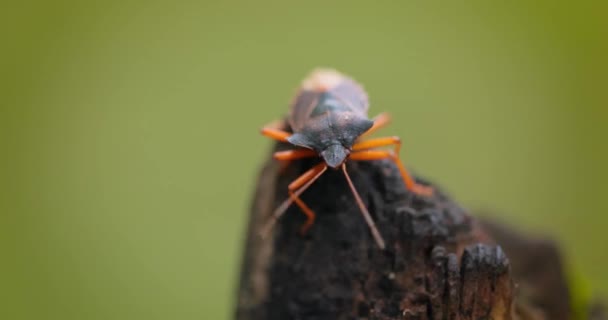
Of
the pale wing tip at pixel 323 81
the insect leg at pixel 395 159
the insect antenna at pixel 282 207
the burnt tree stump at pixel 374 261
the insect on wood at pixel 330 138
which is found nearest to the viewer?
the burnt tree stump at pixel 374 261

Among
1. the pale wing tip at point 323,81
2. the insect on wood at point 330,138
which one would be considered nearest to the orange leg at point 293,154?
the insect on wood at point 330,138

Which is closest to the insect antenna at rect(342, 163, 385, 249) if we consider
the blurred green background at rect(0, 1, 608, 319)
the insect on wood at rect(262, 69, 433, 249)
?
the insect on wood at rect(262, 69, 433, 249)

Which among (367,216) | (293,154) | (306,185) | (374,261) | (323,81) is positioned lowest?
(374,261)

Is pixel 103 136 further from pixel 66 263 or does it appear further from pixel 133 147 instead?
pixel 66 263

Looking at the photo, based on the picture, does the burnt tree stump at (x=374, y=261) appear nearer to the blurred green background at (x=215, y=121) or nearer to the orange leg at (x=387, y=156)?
the orange leg at (x=387, y=156)

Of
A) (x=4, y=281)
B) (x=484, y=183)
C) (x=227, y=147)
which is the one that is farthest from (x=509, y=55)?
(x=4, y=281)

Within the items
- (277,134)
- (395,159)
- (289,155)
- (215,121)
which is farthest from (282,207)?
(215,121)

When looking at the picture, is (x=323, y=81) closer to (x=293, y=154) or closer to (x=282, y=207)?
(x=293, y=154)
